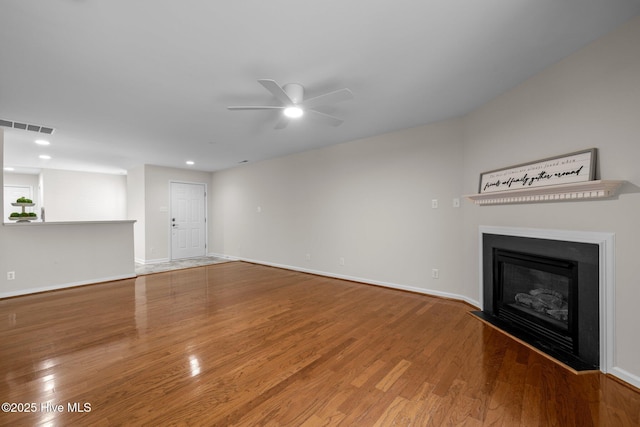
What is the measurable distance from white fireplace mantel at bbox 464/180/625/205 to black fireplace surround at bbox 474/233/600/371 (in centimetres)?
39

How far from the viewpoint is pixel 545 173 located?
7.73ft

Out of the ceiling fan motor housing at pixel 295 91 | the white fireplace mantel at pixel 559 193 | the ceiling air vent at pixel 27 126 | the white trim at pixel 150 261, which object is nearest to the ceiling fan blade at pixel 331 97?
the ceiling fan motor housing at pixel 295 91

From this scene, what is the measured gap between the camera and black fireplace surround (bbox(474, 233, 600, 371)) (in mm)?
2033

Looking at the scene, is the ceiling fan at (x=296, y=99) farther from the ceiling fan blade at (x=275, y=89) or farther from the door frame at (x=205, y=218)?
the door frame at (x=205, y=218)

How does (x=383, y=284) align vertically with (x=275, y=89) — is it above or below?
below

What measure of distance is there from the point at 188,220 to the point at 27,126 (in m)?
3.97

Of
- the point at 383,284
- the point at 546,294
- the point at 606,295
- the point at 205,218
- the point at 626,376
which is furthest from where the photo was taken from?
the point at 205,218

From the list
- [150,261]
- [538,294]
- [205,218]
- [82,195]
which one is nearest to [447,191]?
[538,294]

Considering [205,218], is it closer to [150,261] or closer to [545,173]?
[150,261]

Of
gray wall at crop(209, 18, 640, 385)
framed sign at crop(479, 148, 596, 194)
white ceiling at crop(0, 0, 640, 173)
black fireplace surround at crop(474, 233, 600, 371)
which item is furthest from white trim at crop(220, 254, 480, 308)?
white ceiling at crop(0, 0, 640, 173)

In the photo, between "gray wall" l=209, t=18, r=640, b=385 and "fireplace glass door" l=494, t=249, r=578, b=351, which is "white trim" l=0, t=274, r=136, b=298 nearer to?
"gray wall" l=209, t=18, r=640, b=385

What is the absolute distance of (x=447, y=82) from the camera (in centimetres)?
260

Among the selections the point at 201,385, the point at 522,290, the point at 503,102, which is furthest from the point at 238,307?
the point at 503,102

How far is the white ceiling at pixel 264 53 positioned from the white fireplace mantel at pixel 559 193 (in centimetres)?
115
